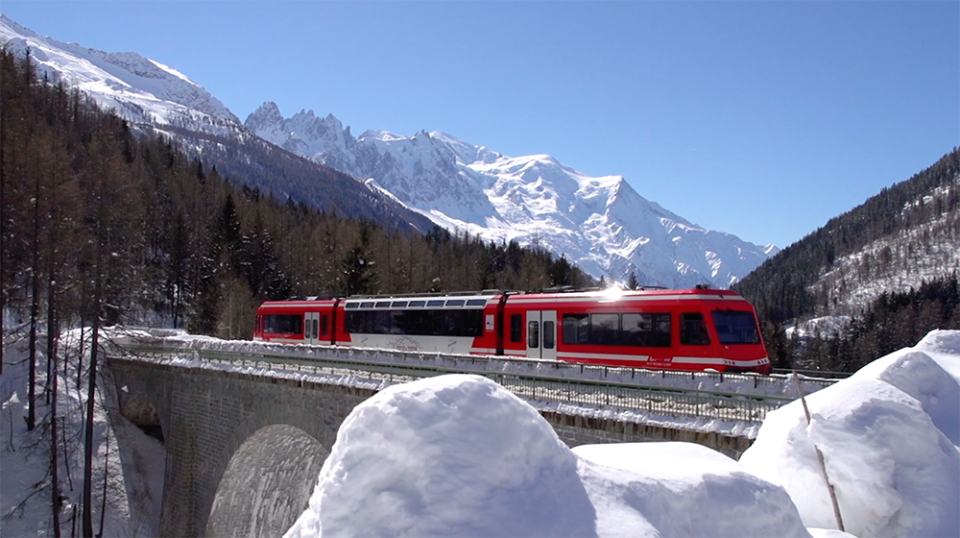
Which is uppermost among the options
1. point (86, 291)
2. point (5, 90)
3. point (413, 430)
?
point (5, 90)

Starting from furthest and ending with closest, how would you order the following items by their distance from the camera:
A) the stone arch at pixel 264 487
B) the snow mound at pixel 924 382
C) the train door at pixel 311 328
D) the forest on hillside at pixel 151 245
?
the train door at pixel 311 328 < the forest on hillside at pixel 151 245 < the stone arch at pixel 264 487 < the snow mound at pixel 924 382

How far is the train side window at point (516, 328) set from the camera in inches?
842

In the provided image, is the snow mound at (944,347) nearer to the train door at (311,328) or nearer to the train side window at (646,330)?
the train side window at (646,330)

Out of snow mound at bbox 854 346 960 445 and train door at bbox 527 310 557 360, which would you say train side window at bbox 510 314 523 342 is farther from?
snow mound at bbox 854 346 960 445

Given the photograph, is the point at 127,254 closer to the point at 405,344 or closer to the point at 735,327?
the point at 405,344

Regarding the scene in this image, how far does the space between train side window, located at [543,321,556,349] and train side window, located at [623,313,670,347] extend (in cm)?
277

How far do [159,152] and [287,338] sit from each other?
75.7m

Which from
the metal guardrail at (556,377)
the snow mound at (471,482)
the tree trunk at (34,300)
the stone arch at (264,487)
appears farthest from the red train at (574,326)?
the snow mound at (471,482)

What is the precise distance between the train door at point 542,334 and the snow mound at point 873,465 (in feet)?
42.9

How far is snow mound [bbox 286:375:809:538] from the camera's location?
3.57 metres

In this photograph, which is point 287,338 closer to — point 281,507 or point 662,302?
point 281,507

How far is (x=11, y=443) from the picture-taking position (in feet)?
77.6

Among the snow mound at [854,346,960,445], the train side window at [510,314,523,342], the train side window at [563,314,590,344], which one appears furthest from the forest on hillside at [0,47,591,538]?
the snow mound at [854,346,960,445]

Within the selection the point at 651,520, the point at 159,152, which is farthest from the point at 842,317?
the point at 651,520
